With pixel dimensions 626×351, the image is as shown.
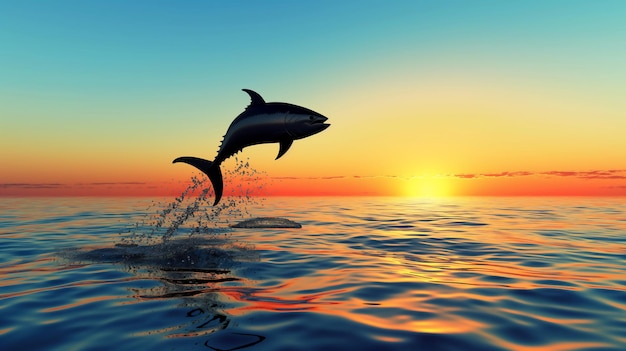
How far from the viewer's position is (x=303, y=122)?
7910mm

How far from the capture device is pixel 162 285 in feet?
25.1

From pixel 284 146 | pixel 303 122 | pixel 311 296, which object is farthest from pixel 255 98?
pixel 311 296

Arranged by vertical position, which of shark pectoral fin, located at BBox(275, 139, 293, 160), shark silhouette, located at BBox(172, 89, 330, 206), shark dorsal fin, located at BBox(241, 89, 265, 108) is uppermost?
shark dorsal fin, located at BBox(241, 89, 265, 108)

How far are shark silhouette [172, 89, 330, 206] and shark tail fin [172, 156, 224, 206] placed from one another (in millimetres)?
1075

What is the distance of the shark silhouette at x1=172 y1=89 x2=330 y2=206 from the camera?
7941mm

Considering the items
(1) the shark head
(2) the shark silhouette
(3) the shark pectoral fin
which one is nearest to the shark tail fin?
(2) the shark silhouette

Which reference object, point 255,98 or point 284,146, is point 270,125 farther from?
point 255,98

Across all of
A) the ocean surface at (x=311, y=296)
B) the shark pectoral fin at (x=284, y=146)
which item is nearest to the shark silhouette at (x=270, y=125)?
the shark pectoral fin at (x=284, y=146)

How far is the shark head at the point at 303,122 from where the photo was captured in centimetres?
790

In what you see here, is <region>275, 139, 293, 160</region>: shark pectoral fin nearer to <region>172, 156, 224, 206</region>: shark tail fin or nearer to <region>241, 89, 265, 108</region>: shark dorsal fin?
<region>241, 89, 265, 108</region>: shark dorsal fin

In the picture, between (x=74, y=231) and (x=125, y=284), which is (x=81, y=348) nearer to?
(x=125, y=284)

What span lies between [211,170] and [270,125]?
3049 millimetres

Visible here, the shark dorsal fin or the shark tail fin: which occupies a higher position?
the shark dorsal fin

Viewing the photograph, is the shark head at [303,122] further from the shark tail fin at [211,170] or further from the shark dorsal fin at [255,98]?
the shark tail fin at [211,170]
